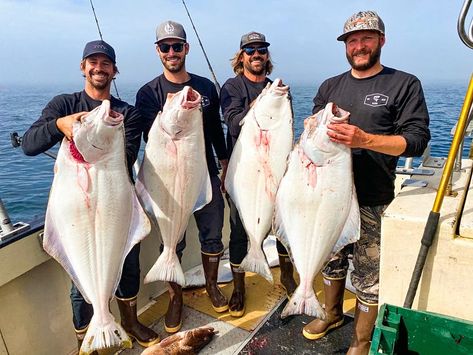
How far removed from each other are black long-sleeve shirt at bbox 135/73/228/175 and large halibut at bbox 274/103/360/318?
1120 millimetres

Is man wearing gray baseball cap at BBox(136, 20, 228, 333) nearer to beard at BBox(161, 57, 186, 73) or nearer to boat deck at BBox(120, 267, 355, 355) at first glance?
beard at BBox(161, 57, 186, 73)

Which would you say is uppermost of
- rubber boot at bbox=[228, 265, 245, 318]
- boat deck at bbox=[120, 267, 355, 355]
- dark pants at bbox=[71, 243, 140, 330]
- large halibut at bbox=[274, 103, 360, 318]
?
large halibut at bbox=[274, 103, 360, 318]

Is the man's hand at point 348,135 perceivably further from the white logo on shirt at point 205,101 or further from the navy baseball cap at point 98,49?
the navy baseball cap at point 98,49

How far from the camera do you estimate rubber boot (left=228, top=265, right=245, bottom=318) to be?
3889mm

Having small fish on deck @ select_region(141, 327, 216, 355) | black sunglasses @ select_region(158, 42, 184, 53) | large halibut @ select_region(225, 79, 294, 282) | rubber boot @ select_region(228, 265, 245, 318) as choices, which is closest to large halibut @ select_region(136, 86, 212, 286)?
large halibut @ select_region(225, 79, 294, 282)

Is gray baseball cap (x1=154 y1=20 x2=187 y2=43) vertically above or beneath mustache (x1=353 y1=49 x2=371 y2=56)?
above

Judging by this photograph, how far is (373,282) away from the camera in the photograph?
119 inches

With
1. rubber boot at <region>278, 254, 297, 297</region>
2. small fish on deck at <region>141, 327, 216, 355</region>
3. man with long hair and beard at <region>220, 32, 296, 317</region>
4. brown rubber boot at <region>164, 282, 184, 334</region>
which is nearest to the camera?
small fish on deck at <region>141, 327, 216, 355</region>

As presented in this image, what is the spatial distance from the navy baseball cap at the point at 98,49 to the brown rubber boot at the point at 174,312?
85.0 inches

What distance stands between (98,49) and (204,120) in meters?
1.13

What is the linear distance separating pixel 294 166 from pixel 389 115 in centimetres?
83

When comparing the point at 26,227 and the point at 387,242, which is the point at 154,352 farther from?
the point at 387,242

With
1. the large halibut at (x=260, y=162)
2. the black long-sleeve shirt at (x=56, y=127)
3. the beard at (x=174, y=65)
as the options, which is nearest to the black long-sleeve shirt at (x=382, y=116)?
the large halibut at (x=260, y=162)

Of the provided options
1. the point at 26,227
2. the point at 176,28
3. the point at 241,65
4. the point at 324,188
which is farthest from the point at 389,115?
the point at 26,227
